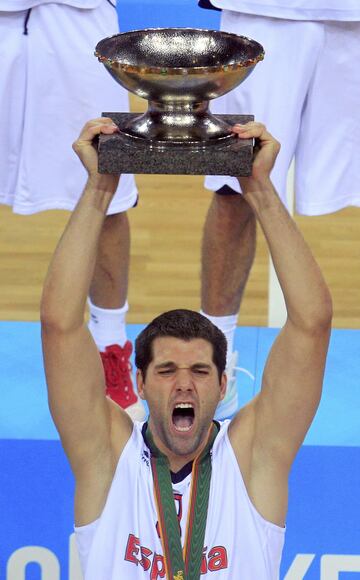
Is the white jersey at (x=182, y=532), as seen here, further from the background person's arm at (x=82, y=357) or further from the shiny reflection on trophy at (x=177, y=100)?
the shiny reflection on trophy at (x=177, y=100)

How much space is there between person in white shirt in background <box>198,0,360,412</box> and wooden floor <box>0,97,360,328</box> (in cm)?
117

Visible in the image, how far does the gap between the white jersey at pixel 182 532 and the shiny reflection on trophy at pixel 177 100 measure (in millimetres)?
692

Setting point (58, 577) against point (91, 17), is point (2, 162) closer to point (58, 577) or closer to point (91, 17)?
point (91, 17)

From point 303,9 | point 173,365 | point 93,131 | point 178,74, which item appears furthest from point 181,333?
point 303,9

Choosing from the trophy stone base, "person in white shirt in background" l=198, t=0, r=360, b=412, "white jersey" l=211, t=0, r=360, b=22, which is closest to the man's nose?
the trophy stone base

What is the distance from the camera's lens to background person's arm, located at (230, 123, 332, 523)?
3.06 metres

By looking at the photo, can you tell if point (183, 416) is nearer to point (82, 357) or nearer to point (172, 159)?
point (82, 357)

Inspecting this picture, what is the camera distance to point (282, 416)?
323 centimetres

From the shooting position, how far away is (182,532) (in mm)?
3199

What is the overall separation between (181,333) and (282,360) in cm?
23

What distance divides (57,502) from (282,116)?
125 centimetres

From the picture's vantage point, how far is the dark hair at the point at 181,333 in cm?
328

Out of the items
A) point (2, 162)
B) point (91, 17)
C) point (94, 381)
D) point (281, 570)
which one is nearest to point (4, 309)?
point (2, 162)

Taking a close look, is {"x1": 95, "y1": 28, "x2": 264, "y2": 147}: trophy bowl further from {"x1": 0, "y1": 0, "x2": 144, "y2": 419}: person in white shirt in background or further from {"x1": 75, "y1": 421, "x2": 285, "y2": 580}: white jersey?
{"x1": 0, "y1": 0, "x2": 144, "y2": 419}: person in white shirt in background
